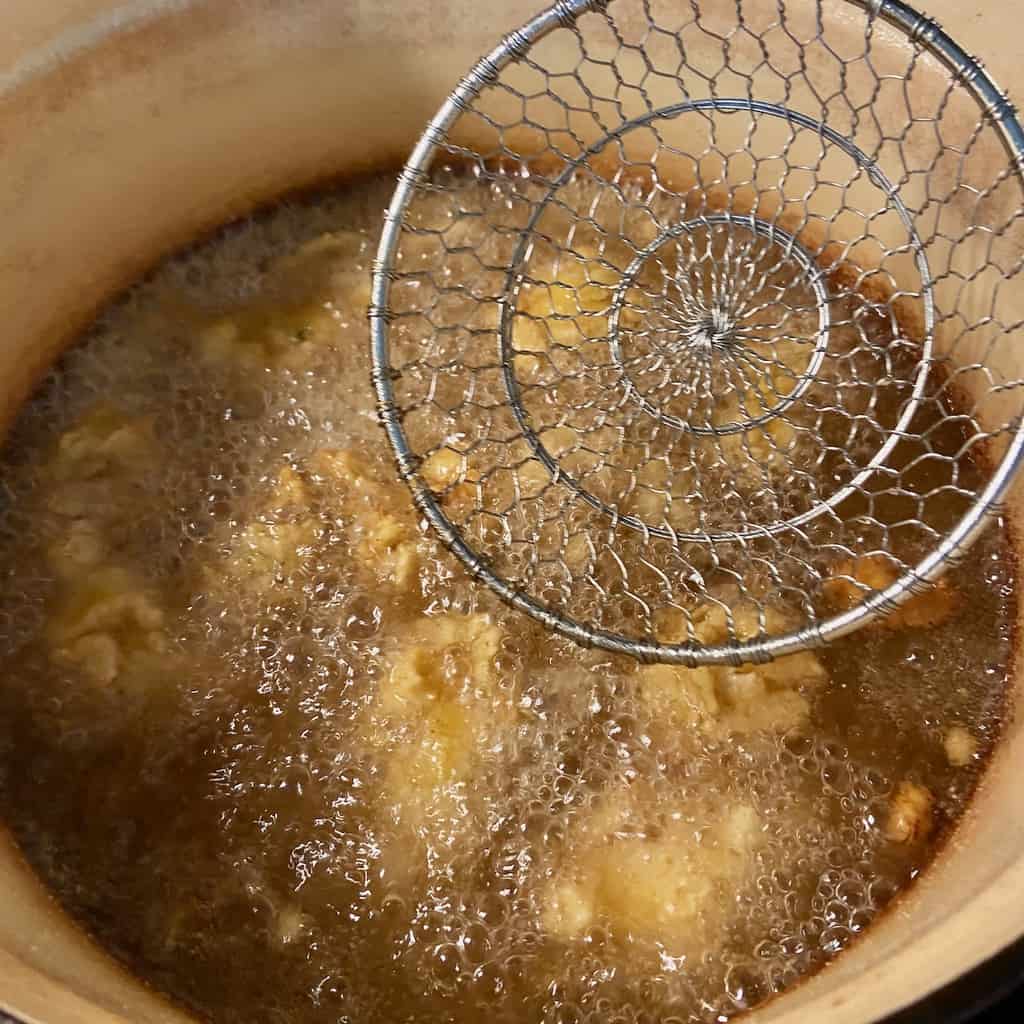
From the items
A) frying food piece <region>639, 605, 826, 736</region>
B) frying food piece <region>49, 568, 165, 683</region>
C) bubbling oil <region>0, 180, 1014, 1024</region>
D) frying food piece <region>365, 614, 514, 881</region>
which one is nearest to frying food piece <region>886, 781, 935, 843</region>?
bubbling oil <region>0, 180, 1014, 1024</region>

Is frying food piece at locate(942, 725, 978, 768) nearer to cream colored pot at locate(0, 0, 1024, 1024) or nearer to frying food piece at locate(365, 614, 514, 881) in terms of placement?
cream colored pot at locate(0, 0, 1024, 1024)

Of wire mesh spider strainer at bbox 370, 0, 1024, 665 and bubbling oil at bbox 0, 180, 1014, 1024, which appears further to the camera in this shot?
wire mesh spider strainer at bbox 370, 0, 1024, 665

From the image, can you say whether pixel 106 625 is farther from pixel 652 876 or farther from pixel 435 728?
pixel 652 876

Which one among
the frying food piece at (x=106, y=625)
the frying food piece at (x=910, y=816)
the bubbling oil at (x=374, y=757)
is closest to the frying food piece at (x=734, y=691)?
the bubbling oil at (x=374, y=757)

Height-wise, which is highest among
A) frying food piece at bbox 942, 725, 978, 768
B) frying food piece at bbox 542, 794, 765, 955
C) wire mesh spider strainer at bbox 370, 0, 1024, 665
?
wire mesh spider strainer at bbox 370, 0, 1024, 665

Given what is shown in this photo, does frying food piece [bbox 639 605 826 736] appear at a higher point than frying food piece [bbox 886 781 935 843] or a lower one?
higher

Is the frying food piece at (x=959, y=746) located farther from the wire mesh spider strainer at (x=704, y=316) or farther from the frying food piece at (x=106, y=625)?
the frying food piece at (x=106, y=625)

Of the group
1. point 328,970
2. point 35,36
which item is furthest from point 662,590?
point 35,36
